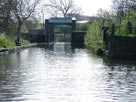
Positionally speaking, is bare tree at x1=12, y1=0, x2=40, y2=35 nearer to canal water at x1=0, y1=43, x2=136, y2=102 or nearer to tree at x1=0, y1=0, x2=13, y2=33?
tree at x1=0, y1=0, x2=13, y2=33

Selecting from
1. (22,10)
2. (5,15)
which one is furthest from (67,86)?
(22,10)

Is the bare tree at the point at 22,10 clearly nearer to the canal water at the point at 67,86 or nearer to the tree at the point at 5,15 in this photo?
the tree at the point at 5,15

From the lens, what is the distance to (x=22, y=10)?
75.1 metres

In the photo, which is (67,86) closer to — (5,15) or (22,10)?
(5,15)

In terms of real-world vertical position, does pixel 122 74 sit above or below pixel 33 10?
below

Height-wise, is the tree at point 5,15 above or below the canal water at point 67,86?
above

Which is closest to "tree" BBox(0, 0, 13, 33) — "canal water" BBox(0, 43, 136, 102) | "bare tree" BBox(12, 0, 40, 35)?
"bare tree" BBox(12, 0, 40, 35)

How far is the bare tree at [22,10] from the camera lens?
73.4 meters

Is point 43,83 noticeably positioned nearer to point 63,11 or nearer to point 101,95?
point 101,95

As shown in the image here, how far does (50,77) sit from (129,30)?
731 inches

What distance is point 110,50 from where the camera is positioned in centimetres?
3691

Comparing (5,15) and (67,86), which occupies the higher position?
(5,15)

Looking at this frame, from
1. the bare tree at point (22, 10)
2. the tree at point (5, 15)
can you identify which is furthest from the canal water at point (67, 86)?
the bare tree at point (22, 10)

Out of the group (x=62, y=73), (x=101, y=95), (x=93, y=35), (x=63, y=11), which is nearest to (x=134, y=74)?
(x=62, y=73)
